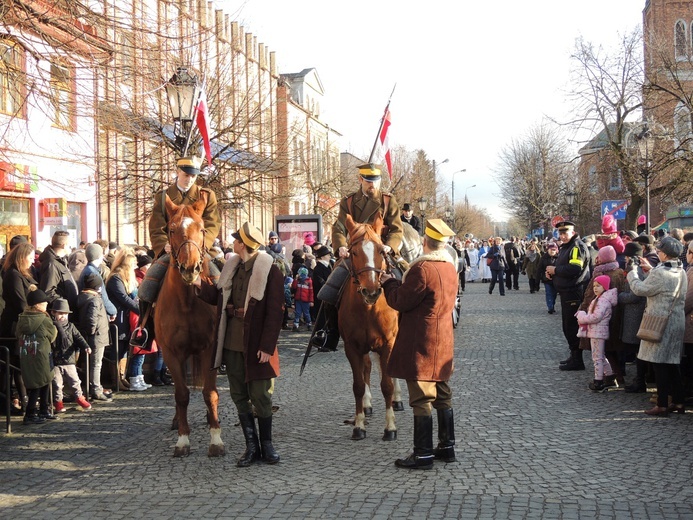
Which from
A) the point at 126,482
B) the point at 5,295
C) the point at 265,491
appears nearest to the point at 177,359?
the point at 126,482

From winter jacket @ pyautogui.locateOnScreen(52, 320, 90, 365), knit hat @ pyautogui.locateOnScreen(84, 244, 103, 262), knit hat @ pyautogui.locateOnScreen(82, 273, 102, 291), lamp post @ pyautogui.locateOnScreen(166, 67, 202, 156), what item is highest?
lamp post @ pyautogui.locateOnScreen(166, 67, 202, 156)

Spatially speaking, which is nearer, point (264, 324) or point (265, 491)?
point (265, 491)

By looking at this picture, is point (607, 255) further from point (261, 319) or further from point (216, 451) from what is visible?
point (216, 451)

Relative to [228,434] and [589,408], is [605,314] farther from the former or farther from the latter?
[228,434]

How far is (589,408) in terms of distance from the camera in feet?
30.7

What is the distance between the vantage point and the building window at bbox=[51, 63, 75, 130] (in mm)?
8812

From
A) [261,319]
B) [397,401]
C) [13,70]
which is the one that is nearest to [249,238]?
[261,319]

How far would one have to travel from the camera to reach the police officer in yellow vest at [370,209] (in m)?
8.86

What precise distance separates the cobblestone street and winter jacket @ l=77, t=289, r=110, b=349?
91cm

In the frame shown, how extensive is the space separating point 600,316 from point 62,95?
763cm

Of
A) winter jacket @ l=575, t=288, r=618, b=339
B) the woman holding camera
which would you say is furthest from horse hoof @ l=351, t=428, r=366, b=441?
winter jacket @ l=575, t=288, r=618, b=339

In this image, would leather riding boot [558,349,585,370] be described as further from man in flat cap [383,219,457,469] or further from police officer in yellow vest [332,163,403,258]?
man in flat cap [383,219,457,469]

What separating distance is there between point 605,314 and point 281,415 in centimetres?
469

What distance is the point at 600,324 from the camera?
10.6 metres
